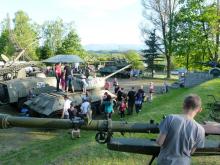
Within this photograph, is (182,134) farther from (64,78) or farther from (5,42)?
(5,42)

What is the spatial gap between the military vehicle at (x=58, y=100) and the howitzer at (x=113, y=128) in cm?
1359

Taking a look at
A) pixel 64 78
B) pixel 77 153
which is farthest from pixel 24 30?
pixel 77 153

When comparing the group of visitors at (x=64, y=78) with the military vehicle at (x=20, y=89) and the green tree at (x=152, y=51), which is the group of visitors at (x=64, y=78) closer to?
A: the military vehicle at (x=20, y=89)

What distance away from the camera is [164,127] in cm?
474

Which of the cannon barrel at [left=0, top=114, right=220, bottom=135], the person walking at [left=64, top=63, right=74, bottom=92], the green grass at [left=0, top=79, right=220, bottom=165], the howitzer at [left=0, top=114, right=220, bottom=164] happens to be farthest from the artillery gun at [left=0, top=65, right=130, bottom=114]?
the cannon barrel at [left=0, top=114, right=220, bottom=135]

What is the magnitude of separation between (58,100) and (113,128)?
14.5 m

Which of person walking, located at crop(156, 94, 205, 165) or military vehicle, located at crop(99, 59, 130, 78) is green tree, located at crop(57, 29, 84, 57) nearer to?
military vehicle, located at crop(99, 59, 130, 78)

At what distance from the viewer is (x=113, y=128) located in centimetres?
499

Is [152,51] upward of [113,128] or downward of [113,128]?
upward

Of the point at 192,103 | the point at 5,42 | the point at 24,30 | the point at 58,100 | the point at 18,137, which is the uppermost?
the point at 24,30

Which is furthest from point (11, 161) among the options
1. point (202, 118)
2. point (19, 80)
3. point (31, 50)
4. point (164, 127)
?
point (31, 50)

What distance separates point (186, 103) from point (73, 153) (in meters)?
6.32

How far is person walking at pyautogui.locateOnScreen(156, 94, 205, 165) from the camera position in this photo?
473cm

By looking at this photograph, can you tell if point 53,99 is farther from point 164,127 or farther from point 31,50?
point 31,50
